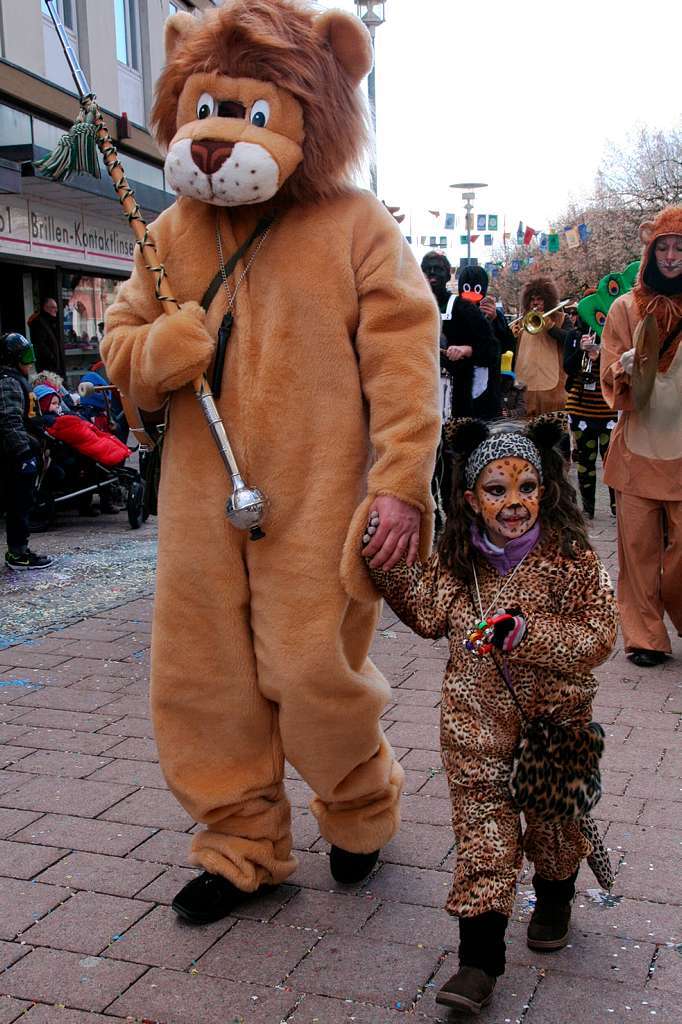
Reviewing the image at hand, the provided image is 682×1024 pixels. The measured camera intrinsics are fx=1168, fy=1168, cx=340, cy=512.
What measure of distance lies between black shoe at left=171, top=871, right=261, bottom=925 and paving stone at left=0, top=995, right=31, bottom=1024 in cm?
48

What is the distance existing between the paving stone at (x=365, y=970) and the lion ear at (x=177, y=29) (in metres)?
2.32

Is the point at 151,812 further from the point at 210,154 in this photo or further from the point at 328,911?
the point at 210,154

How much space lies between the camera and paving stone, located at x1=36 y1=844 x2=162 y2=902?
325cm

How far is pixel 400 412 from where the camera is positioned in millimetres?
2838

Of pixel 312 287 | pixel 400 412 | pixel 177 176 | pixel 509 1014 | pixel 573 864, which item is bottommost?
pixel 509 1014

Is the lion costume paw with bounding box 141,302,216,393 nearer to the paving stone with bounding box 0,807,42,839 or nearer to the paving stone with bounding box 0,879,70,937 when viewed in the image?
the paving stone with bounding box 0,879,70,937

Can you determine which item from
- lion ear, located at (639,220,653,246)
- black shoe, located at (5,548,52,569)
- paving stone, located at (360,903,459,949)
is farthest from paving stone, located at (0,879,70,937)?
black shoe, located at (5,548,52,569)

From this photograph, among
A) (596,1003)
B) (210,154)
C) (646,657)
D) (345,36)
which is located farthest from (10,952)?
(646,657)

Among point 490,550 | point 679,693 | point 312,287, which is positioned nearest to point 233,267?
point 312,287

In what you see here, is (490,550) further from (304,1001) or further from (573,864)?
(304,1001)

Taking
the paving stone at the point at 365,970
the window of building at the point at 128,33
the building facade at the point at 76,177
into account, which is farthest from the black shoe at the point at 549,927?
the window of building at the point at 128,33

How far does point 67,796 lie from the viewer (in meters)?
3.89

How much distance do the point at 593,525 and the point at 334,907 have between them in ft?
21.3

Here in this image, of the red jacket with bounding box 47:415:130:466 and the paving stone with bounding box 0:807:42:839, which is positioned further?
the red jacket with bounding box 47:415:130:466
